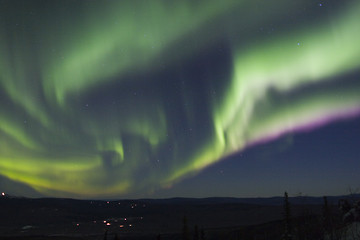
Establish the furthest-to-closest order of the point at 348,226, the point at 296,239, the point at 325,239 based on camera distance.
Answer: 1. the point at 296,239
2. the point at 325,239
3. the point at 348,226

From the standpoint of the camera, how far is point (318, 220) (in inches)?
5113

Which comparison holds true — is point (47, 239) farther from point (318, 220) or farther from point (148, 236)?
point (318, 220)

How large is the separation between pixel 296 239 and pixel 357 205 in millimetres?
29739

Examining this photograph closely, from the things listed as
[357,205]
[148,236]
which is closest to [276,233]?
[357,205]

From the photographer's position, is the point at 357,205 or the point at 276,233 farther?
the point at 276,233

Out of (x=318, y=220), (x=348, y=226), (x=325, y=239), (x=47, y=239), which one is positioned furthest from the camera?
(x=47, y=239)

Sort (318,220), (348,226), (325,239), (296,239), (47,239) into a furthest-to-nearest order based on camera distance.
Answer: (47,239) < (318,220) < (296,239) < (325,239) < (348,226)

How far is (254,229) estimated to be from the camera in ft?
506

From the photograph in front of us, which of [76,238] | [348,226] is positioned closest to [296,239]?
[348,226]

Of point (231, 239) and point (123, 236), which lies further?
point (123, 236)

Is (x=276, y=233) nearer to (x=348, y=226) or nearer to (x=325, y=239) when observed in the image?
(x=325, y=239)

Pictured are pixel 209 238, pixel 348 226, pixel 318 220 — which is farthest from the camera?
pixel 209 238

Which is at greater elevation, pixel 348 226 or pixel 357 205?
pixel 357 205

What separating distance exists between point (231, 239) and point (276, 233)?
19912mm
